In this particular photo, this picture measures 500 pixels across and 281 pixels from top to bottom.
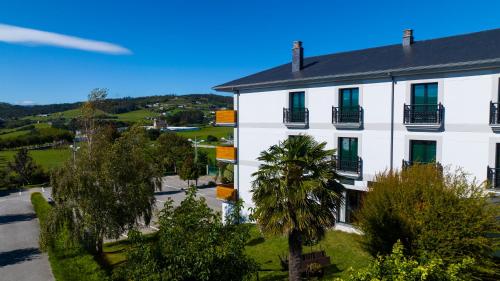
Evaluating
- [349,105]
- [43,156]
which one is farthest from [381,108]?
[43,156]

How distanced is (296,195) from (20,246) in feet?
74.5

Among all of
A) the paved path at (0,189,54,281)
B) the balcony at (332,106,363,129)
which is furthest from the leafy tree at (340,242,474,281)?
the paved path at (0,189,54,281)

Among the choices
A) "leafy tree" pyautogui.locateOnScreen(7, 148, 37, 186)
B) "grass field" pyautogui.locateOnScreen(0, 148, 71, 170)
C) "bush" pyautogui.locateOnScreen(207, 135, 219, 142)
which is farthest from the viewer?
"bush" pyautogui.locateOnScreen(207, 135, 219, 142)

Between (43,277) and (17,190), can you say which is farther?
(17,190)

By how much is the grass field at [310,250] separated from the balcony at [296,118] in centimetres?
700

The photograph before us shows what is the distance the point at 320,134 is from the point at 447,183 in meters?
10.8

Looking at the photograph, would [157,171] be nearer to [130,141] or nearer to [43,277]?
[130,141]

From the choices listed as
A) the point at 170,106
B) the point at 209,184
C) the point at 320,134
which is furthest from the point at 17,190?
the point at 170,106

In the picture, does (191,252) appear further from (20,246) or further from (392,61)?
(20,246)

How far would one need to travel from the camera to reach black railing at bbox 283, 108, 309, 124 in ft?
80.1

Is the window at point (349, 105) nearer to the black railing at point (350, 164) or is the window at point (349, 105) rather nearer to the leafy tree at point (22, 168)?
the black railing at point (350, 164)

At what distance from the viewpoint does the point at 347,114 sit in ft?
73.6

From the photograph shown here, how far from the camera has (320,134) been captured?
2378 cm

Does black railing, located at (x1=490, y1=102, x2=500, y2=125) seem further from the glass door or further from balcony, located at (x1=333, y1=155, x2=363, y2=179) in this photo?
balcony, located at (x1=333, y1=155, x2=363, y2=179)
